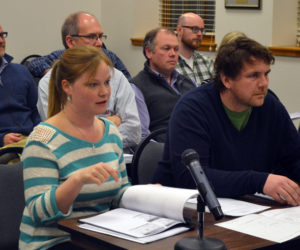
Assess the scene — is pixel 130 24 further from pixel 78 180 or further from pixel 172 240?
pixel 172 240

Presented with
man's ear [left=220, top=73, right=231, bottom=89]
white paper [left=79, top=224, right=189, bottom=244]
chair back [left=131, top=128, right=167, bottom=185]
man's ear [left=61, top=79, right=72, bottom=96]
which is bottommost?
chair back [left=131, top=128, right=167, bottom=185]

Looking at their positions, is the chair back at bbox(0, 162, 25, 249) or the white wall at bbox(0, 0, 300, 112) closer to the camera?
the chair back at bbox(0, 162, 25, 249)

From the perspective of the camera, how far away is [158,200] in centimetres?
193

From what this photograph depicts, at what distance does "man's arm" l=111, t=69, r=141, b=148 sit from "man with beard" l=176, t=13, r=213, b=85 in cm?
122

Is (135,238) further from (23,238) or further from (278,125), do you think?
(278,125)

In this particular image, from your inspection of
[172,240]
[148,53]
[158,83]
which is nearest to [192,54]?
[148,53]

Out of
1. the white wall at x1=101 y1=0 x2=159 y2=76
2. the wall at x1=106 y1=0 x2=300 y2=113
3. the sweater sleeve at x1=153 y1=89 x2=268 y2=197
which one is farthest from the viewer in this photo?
the white wall at x1=101 y1=0 x2=159 y2=76

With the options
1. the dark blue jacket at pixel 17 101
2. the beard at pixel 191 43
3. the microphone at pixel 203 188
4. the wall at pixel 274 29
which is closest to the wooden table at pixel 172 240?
the microphone at pixel 203 188

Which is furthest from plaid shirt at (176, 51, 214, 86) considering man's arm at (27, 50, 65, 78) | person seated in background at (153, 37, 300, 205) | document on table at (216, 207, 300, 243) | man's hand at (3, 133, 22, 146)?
document on table at (216, 207, 300, 243)

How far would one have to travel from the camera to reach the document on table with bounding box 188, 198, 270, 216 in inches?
78.8

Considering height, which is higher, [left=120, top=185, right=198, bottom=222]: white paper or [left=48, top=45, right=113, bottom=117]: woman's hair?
[left=48, top=45, right=113, bottom=117]: woman's hair

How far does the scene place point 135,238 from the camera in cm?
174

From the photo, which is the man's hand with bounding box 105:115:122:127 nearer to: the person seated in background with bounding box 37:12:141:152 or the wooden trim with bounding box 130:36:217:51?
the person seated in background with bounding box 37:12:141:152

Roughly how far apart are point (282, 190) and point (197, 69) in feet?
9.90
